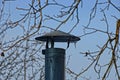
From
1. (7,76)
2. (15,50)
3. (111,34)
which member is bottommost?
(7,76)

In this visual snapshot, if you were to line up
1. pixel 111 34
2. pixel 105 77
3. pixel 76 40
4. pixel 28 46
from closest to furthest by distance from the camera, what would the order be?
pixel 105 77 < pixel 111 34 < pixel 76 40 < pixel 28 46

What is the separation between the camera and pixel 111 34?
8.39ft

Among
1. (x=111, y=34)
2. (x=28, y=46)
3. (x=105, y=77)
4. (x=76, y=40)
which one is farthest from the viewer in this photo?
(x=28, y=46)

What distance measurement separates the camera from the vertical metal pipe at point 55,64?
2.66 meters

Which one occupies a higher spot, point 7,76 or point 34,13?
point 34,13

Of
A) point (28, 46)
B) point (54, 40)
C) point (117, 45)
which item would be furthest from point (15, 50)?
point (117, 45)

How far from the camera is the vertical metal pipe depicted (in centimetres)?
266

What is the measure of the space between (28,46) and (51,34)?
2.92m

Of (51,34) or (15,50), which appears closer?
(51,34)

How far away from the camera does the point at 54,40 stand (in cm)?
274

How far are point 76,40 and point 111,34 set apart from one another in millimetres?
273

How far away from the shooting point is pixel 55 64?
269cm

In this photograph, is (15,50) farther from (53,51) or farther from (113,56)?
(113,56)

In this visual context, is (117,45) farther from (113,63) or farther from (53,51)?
(53,51)
